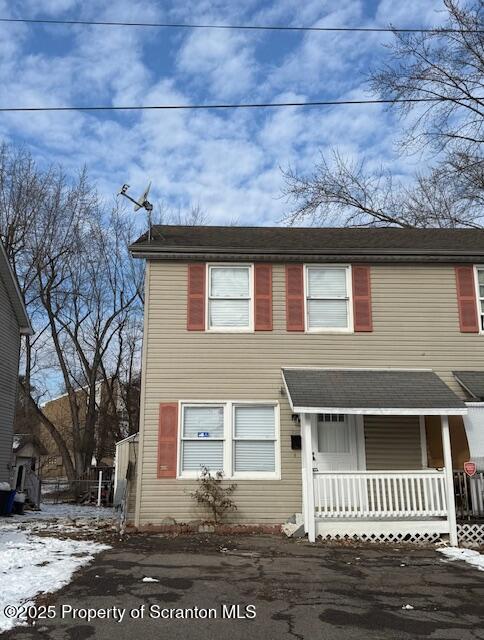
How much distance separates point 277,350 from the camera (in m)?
11.5

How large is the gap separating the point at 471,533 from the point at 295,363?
4.37 meters

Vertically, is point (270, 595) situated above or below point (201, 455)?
below

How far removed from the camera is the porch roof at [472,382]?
416 inches

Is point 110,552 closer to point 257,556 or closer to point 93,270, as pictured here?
point 257,556

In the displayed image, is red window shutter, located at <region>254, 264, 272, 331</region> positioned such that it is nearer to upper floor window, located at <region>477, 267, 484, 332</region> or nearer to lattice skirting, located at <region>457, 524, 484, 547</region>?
upper floor window, located at <region>477, 267, 484, 332</region>

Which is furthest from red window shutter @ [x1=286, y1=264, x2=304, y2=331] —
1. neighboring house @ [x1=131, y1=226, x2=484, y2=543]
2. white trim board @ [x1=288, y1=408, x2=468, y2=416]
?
white trim board @ [x1=288, y1=408, x2=468, y2=416]

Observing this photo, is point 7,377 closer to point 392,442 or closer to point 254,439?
point 254,439

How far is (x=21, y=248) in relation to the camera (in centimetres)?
2558

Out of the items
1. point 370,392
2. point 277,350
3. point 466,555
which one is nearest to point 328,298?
point 277,350

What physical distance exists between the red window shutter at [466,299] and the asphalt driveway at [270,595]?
495cm

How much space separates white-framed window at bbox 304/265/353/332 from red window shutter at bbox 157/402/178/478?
3.26 m

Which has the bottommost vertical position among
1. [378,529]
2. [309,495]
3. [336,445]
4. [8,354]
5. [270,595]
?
[270,595]

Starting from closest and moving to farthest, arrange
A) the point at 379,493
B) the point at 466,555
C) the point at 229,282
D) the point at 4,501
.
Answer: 1. the point at 466,555
2. the point at 379,493
3. the point at 229,282
4. the point at 4,501

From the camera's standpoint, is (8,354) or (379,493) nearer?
(379,493)
